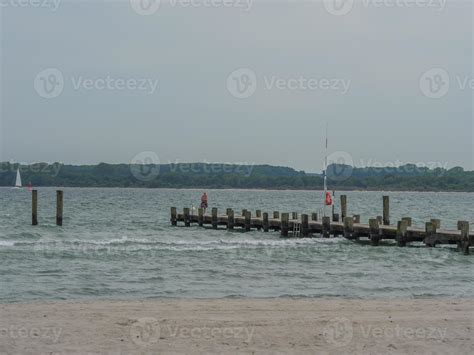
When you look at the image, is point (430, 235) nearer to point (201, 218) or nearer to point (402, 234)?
point (402, 234)

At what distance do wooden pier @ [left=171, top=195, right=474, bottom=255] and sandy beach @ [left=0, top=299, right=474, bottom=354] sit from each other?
13.9 m

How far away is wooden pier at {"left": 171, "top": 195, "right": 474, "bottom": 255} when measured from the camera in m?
28.8

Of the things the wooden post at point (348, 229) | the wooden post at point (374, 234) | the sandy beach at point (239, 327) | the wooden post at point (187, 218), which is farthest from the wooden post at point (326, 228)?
the sandy beach at point (239, 327)

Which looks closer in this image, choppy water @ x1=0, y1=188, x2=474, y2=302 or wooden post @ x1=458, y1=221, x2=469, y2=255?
choppy water @ x1=0, y1=188, x2=474, y2=302

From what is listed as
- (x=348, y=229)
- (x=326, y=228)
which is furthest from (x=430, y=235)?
(x=326, y=228)

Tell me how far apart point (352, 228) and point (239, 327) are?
21752 millimetres

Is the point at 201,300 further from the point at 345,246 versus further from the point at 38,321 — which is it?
the point at 345,246

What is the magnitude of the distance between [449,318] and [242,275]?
29.5 ft

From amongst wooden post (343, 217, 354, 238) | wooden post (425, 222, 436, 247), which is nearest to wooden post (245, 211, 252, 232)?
wooden post (343, 217, 354, 238)

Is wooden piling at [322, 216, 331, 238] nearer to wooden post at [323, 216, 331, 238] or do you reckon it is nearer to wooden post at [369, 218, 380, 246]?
wooden post at [323, 216, 331, 238]

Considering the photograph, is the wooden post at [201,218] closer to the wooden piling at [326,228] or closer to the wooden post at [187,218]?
the wooden post at [187,218]

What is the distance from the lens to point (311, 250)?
29812 millimetres

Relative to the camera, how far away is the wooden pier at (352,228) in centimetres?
2884

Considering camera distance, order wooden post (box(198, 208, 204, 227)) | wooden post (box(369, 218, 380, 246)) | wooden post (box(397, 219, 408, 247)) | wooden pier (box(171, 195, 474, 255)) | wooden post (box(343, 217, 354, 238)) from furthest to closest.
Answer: wooden post (box(198, 208, 204, 227))
wooden post (box(343, 217, 354, 238))
wooden post (box(369, 218, 380, 246))
wooden post (box(397, 219, 408, 247))
wooden pier (box(171, 195, 474, 255))
